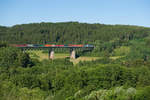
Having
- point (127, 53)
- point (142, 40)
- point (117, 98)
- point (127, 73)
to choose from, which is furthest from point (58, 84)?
point (142, 40)

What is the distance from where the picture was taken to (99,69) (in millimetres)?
67812

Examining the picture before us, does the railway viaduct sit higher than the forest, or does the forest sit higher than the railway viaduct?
the forest

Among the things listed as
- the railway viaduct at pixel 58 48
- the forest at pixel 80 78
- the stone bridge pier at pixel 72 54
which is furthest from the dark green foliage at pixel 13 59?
the stone bridge pier at pixel 72 54

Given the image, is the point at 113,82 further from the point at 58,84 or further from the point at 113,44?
the point at 113,44

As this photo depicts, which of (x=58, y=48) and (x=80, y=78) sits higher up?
(x=80, y=78)

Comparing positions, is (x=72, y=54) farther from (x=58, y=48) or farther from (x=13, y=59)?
(x=13, y=59)

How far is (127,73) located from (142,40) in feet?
337

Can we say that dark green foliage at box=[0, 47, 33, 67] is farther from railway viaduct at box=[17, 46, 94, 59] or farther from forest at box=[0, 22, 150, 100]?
railway viaduct at box=[17, 46, 94, 59]

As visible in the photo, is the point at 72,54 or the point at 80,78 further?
the point at 72,54

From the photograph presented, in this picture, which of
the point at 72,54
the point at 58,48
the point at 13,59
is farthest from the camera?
the point at 58,48

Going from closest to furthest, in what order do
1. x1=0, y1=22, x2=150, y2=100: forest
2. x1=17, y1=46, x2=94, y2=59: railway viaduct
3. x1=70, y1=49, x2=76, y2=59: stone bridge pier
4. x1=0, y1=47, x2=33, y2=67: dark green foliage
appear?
1. x1=0, y1=22, x2=150, y2=100: forest
2. x1=0, y1=47, x2=33, y2=67: dark green foliage
3. x1=17, y1=46, x2=94, y2=59: railway viaduct
4. x1=70, y1=49, x2=76, y2=59: stone bridge pier

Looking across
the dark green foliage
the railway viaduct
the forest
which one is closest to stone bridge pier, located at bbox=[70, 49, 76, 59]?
the railway viaduct

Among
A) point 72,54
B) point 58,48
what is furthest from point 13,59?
point 58,48

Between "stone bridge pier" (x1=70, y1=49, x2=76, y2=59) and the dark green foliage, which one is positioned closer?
the dark green foliage
